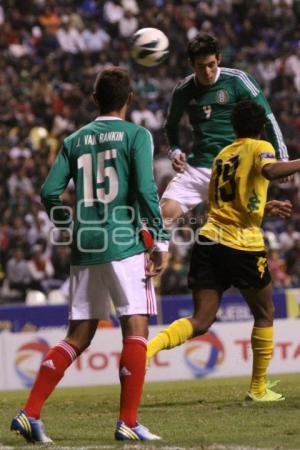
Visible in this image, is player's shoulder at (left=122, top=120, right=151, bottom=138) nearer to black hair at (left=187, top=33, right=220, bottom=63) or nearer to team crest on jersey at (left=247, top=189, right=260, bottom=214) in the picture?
team crest on jersey at (left=247, top=189, right=260, bottom=214)

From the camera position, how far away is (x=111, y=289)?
22.4ft

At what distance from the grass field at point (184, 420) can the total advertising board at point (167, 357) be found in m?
3.31

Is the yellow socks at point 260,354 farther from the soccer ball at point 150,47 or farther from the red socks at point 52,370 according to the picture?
the soccer ball at point 150,47

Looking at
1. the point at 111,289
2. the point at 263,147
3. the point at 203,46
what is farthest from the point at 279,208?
the point at 111,289

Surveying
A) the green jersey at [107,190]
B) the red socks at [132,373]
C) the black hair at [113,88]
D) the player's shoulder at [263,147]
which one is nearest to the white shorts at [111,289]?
the green jersey at [107,190]

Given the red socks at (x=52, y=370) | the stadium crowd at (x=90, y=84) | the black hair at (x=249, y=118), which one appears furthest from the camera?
the stadium crowd at (x=90, y=84)

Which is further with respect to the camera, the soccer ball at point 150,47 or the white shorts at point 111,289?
the soccer ball at point 150,47

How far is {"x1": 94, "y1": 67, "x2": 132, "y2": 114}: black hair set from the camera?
22.5ft

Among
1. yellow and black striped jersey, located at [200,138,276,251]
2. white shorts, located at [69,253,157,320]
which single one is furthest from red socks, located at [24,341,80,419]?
yellow and black striped jersey, located at [200,138,276,251]

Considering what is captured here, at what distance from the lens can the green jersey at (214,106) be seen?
31.5ft

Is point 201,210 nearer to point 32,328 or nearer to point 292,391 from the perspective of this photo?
point 32,328

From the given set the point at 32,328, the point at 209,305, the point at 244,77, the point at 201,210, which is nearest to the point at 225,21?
the point at 201,210

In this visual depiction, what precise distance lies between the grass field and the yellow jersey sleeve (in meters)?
1.73

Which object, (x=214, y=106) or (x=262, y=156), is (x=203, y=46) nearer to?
(x=214, y=106)
